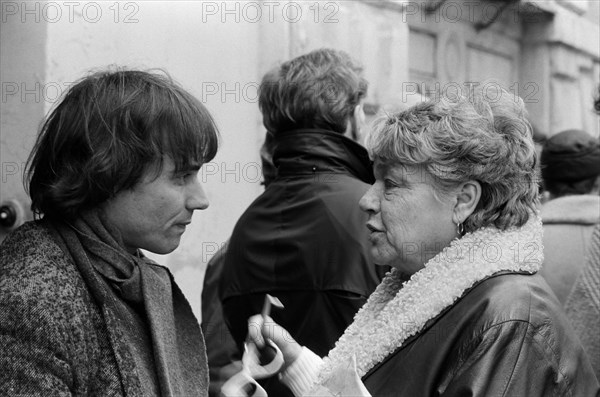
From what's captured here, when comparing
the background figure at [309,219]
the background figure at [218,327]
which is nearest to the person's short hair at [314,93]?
the background figure at [309,219]

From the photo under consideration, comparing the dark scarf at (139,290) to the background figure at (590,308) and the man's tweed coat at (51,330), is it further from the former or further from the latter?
the background figure at (590,308)

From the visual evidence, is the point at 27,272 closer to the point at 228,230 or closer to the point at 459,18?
the point at 228,230

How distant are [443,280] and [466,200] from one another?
21cm

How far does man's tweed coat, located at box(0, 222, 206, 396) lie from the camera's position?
2000mm

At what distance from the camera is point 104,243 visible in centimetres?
222

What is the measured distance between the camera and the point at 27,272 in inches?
82.0

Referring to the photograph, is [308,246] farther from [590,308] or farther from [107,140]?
[107,140]

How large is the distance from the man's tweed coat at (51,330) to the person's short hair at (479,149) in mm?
822

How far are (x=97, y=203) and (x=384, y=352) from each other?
0.75m

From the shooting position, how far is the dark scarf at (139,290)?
2.18 meters

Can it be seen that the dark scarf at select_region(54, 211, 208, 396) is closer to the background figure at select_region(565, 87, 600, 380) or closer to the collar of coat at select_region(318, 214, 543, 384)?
the collar of coat at select_region(318, 214, 543, 384)

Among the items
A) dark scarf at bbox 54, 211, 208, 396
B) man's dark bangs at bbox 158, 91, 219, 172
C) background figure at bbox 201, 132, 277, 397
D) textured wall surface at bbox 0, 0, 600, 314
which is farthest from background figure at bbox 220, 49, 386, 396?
man's dark bangs at bbox 158, 91, 219, 172

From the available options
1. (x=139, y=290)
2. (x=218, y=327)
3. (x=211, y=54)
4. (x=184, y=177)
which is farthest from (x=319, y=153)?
(x=211, y=54)

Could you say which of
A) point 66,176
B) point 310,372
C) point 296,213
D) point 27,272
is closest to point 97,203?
point 66,176
